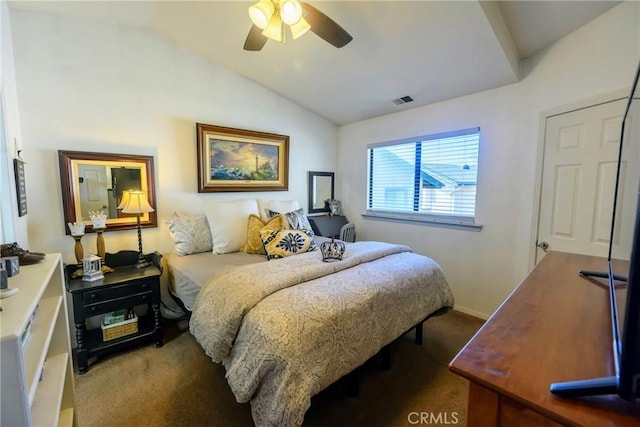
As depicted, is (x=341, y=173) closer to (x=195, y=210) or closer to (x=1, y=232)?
(x=195, y=210)

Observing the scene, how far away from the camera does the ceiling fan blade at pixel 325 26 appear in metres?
1.65

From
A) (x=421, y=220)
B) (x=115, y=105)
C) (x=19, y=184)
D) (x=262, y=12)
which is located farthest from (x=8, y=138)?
(x=421, y=220)

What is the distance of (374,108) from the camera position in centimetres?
339

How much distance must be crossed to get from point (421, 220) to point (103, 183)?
3.24m

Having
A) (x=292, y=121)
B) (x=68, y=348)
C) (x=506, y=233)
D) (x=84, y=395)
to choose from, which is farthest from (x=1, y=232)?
(x=506, y=233)

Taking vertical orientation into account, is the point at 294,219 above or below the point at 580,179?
below

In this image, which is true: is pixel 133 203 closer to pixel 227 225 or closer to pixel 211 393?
pixel 227 225

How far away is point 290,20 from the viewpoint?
1.64m

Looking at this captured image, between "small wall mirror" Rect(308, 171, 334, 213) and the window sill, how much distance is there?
0.63 meters

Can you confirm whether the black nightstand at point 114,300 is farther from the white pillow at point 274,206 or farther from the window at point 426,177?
the window at point 426,177

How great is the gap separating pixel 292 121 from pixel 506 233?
278 cm

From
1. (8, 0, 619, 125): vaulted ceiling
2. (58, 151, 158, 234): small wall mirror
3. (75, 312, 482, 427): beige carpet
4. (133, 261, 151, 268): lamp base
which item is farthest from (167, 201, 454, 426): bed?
(8, 0, 619, 125): vaulted ceiling

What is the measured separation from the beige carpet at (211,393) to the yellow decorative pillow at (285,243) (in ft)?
3.19

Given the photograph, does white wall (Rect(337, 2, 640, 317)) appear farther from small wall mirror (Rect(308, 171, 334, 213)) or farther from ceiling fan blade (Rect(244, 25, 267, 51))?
ceiling fan blade (Rect(244, 25, 267, 51))
